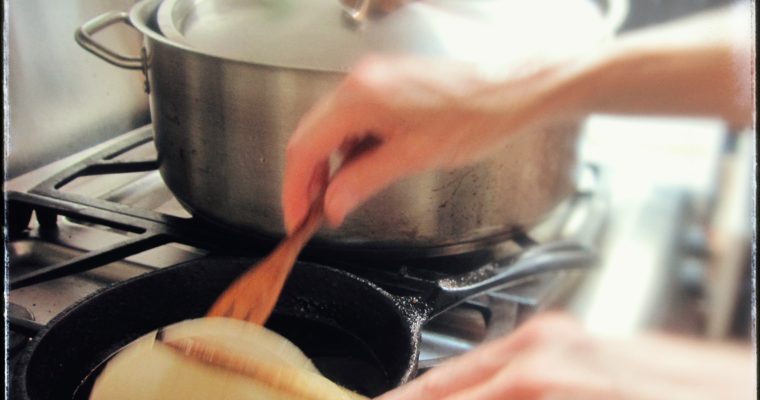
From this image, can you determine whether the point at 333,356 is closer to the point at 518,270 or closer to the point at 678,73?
the point at 518,270

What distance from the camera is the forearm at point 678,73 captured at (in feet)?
0.95

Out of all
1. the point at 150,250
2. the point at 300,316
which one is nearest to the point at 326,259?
the point at 300,316

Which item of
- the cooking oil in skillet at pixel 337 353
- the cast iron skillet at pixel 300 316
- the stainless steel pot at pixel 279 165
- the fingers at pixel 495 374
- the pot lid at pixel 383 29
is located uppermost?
the pot lid at pixel 383 29

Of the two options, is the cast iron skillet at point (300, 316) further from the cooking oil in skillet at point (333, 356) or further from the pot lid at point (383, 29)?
the pot lid at point (383, 29)

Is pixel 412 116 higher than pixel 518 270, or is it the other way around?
pixel 412 116

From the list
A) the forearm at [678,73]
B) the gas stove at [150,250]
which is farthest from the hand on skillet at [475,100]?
the gas stove at [150,250]

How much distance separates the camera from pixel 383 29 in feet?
1.57

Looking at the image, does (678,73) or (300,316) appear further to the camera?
(300,316)

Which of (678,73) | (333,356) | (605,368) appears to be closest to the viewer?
(605,368)

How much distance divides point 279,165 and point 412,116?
0.13 m

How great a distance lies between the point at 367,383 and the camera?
391mm

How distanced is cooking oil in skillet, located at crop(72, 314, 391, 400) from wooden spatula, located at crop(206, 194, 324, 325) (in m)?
0.05

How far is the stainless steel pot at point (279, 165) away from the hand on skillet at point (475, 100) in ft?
0.18

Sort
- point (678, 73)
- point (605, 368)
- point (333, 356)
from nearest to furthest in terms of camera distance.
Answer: point (605, 368), point (678, 73), point (333, 356)
